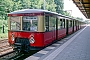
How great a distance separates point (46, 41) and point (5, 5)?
70.8 feet

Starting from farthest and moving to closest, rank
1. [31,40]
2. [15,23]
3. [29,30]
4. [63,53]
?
1. [15,23]
2. [29,30]
3. [31,40]
4. [63,53]

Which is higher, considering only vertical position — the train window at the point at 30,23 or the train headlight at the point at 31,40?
the train window at the point at 30,23

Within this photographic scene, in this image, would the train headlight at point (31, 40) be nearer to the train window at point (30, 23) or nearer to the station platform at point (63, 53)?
the train window at point (30, 23)

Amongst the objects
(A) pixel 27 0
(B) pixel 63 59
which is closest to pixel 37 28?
(B) pixel 63 59

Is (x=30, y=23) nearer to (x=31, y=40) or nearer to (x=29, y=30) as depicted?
(x=29, y=30)

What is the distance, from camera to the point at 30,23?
1106 centimetres

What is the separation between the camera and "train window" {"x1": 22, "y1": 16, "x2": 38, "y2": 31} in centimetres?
1098

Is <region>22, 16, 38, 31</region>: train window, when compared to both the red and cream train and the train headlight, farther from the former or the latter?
the train headlight

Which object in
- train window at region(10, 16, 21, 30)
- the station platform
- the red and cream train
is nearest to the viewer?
the station platform

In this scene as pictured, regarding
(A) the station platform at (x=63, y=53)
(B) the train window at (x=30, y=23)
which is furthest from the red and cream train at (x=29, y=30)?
(A) the station platform at (x=63, y=53)

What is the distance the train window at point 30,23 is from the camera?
1098 cm

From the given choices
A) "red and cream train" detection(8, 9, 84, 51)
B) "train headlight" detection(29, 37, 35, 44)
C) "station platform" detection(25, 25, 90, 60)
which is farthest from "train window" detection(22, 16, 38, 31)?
"station platform" detection(25, 25, 90, 60)

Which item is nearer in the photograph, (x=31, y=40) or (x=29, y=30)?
(x=31, y=40)

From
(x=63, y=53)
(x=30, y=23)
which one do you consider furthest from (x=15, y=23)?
(x=63, y=53)
